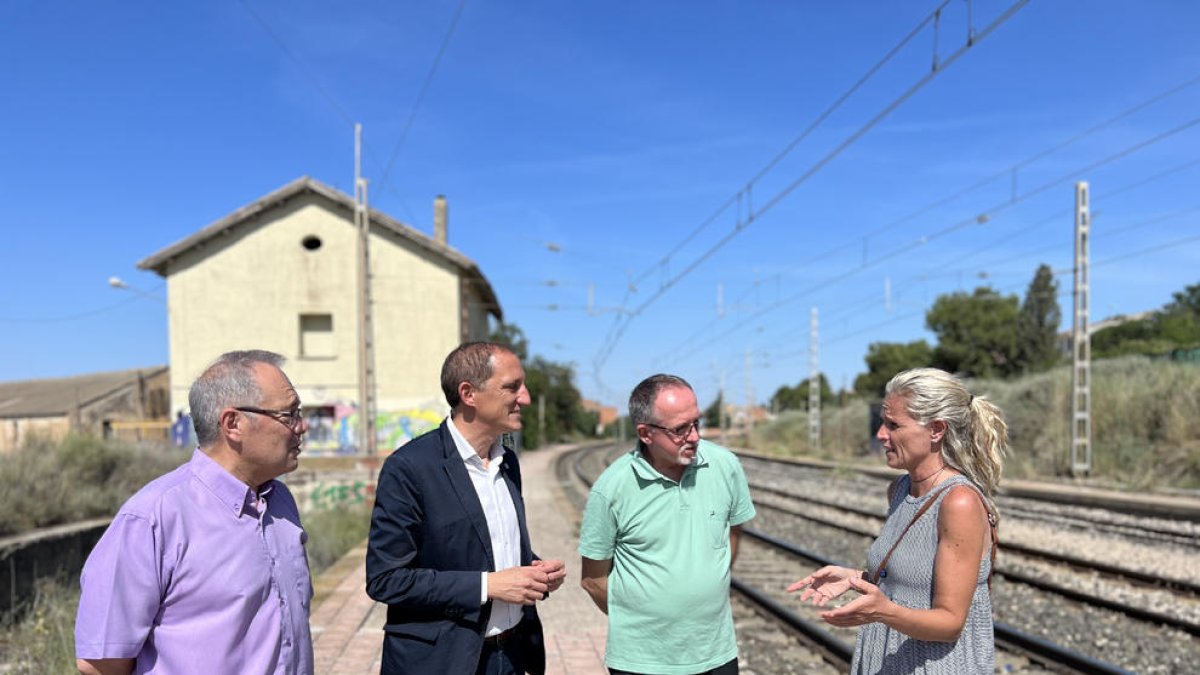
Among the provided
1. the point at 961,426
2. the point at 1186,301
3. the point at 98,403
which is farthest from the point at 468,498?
the point at 1186,301

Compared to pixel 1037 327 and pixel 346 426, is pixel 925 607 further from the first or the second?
pixel 1037 327

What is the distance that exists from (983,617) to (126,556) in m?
2.48

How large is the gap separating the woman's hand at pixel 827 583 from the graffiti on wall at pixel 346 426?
3104 cm

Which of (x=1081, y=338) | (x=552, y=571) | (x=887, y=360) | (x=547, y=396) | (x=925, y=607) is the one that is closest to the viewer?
(x=925, y=607)

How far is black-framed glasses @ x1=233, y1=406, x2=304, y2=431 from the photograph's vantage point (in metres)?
2.51

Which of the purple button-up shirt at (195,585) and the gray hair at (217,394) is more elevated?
the gray hair at (217,394)

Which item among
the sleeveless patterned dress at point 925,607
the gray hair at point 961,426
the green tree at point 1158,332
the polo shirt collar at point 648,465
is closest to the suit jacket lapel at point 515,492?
the polo shirt collar at point 648,465

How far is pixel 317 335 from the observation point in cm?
3397

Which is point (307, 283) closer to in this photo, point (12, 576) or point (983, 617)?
point (12, 576)

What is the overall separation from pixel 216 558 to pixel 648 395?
5.51ft

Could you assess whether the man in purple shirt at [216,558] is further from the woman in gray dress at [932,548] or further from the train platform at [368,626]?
the train platform at [368,626]

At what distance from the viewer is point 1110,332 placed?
2665 inches

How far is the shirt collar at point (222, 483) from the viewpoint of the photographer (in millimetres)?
2398

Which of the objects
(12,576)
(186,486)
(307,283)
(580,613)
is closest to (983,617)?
(186,486)
